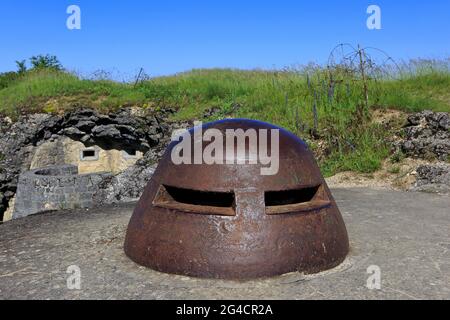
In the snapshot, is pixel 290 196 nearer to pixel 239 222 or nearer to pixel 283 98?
pixel 239 222

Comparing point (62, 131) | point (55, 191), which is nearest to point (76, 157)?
point (62, 131)

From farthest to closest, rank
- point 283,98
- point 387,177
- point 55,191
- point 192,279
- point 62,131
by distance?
point 62,131 < point 283,98 < point 55,191 < point 387,177 < point 192,279

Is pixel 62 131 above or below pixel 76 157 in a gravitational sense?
above

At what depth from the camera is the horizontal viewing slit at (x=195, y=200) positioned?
301 cm

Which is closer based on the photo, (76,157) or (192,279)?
(192,279)

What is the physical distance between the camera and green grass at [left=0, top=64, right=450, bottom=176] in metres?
8.28

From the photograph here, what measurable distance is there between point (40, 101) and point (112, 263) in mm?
10326

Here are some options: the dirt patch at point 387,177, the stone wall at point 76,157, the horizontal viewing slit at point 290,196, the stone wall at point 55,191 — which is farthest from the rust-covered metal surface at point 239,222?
the stone wall at point 76,157

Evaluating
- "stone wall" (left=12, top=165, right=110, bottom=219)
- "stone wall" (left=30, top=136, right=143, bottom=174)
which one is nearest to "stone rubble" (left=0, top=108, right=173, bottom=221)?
"stone wall" (left=30, top=136, right=143, bottom=174)

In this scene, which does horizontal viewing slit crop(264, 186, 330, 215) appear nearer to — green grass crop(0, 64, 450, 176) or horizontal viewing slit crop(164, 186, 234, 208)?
horizontal viewing slit crop(164, 186, 234, 208)

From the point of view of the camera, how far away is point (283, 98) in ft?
34.4

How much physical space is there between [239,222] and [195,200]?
1.50 feet
